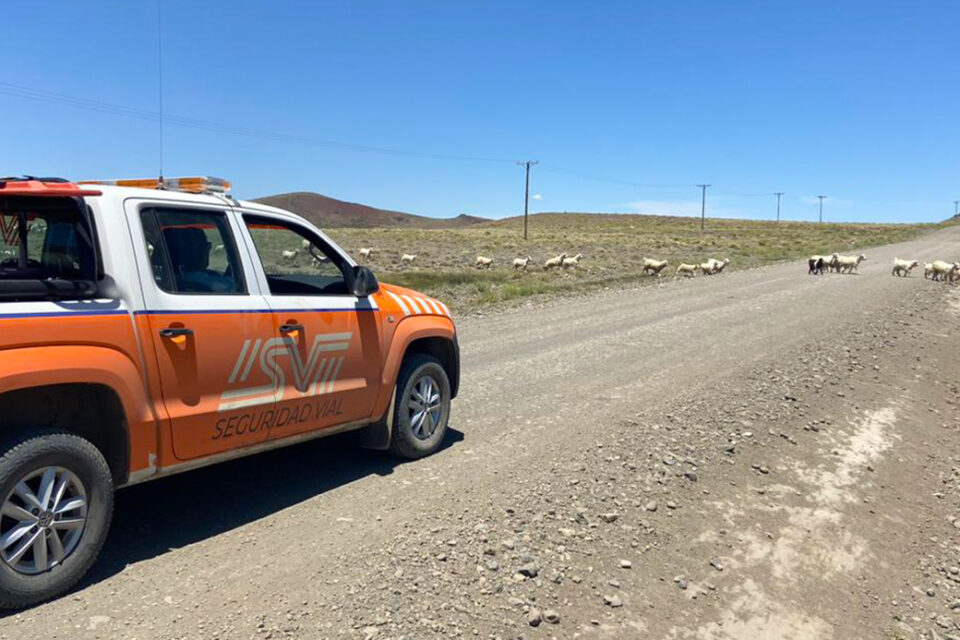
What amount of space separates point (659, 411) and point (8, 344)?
5.81 m

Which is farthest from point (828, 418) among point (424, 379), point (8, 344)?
point (8, 344)

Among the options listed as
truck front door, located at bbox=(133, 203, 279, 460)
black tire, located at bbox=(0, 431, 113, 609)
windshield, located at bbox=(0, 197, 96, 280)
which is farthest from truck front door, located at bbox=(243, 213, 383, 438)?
black tire, located at bbox=(0, 431, 113, 609)

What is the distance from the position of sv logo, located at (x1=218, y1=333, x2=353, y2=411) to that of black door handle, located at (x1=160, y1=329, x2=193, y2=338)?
38 cm

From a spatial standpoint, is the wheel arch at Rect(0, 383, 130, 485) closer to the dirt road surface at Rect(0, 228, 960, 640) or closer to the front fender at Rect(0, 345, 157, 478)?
the front fender at Rect(0, 345, 157, 478)

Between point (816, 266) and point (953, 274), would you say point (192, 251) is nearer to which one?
point (816, 266)

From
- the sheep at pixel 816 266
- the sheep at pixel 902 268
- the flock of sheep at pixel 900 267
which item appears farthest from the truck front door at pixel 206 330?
the sheep at pixel 902 268

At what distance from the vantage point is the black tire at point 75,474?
3.33m

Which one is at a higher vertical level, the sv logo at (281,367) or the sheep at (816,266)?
the sheep at (816,266)

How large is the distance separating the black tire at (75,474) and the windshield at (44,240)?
2.94 ft

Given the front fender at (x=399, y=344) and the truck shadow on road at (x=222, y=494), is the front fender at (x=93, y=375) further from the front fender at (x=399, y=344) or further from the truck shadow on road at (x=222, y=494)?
the front fender at (x=399, y=344)

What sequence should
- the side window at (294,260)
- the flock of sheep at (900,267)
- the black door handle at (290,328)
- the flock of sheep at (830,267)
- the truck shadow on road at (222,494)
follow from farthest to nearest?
the flock of sheep at (830,267) < the flock of sheep at (900,267) < the side window at (294,260) < the black door handle at (290,328) < the truck shadow on road at (222,494)

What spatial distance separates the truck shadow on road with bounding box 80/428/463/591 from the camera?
14.0 feet

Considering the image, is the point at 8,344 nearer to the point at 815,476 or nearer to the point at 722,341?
the point at 815,476

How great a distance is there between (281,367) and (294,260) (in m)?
1.00
